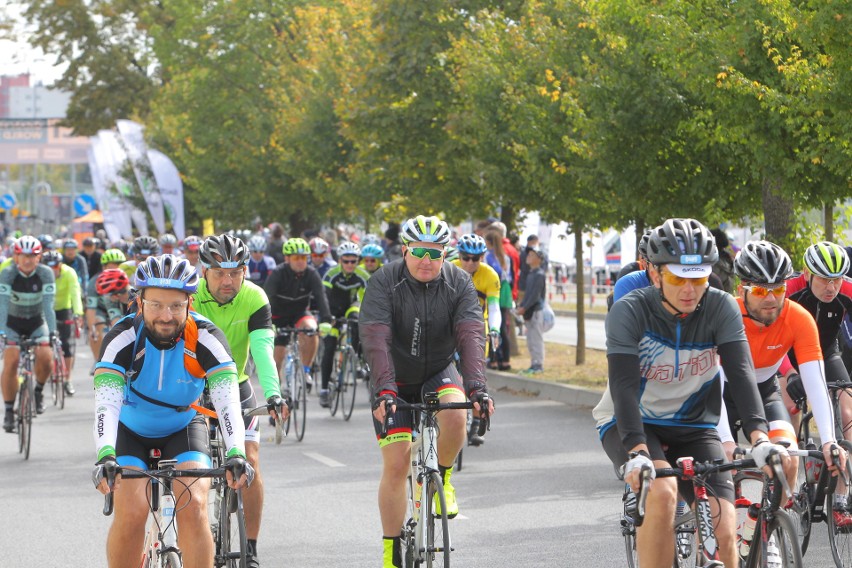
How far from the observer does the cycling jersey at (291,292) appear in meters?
14.8

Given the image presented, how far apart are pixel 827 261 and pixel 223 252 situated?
10.9 feet

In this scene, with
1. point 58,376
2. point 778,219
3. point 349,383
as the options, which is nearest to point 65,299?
point 58,376

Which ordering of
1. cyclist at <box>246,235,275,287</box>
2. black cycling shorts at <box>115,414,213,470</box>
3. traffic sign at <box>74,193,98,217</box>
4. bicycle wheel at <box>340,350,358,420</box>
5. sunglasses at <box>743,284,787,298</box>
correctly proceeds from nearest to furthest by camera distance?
black cycling shorts at <box>115,414,213,470</box> → sunglasses at <box>743,284,787,298</box> → bicycle wheel at <box>340,350,358,420</box> → cyclist at <box>246,235,275,287</box> → traffic sign at <box>74,193,98,217</box>

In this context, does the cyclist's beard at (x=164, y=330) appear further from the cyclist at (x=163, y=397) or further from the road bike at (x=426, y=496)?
the road bike at (x=426, y=496)

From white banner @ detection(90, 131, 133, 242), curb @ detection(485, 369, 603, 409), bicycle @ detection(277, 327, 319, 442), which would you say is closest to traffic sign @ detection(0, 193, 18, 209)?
white banner @ detection(90, 131, 133, 242)

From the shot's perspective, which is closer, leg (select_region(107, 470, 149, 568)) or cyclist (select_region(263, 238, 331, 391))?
leg (select_region(107, 470, 149, 568))

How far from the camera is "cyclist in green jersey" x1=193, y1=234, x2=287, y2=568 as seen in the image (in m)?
7.66

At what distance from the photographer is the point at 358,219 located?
44.7 metres

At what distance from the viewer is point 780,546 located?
209 inches

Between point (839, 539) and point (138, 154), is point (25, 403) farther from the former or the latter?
point (138, 154)

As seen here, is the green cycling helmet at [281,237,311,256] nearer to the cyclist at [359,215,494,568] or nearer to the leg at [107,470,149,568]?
the cyclist at [359,215,494,568]

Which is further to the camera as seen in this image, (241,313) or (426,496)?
(241,313)

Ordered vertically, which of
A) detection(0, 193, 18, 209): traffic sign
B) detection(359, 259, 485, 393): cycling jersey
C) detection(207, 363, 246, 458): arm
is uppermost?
detection(0, 193, 18, 209): traffic sign

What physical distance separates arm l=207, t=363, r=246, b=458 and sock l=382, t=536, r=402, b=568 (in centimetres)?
133
